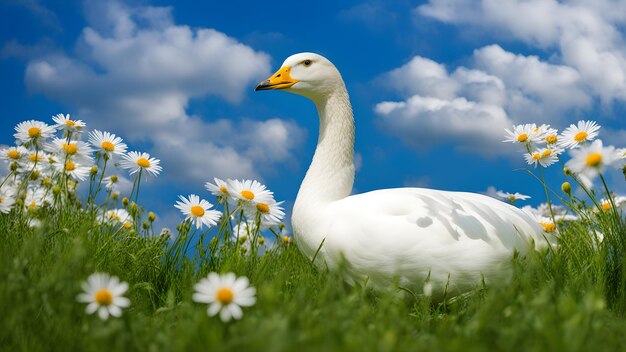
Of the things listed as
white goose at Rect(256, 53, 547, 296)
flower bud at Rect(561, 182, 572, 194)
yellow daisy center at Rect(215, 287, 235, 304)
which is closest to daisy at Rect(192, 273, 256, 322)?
yellow daisy center at Rect(215, 287, 235, 304)

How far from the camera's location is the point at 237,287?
2506mm

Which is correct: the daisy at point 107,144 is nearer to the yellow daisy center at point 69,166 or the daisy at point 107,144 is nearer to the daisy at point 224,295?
the yellow daisy center at point 69,166

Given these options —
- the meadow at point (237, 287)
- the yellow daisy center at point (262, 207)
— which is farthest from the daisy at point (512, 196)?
the yellow daisy center at point (262, 207)

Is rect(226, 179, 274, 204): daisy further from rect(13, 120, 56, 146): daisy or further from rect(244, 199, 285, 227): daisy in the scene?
rect(13, 120, 56, 146): daisy

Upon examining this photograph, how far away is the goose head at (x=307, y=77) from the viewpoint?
5664mm

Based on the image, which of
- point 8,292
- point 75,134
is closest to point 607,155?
point 8,292

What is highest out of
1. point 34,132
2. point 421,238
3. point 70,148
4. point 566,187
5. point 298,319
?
point 34,132

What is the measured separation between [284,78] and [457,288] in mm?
2502

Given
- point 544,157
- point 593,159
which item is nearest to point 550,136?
point 544,157

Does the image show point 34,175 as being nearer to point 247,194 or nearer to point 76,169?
point 76,169

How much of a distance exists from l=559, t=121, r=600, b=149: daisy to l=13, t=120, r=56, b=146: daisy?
444cm

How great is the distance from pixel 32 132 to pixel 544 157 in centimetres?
446

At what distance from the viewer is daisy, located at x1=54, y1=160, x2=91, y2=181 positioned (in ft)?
18.1

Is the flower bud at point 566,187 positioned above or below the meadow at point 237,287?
above
